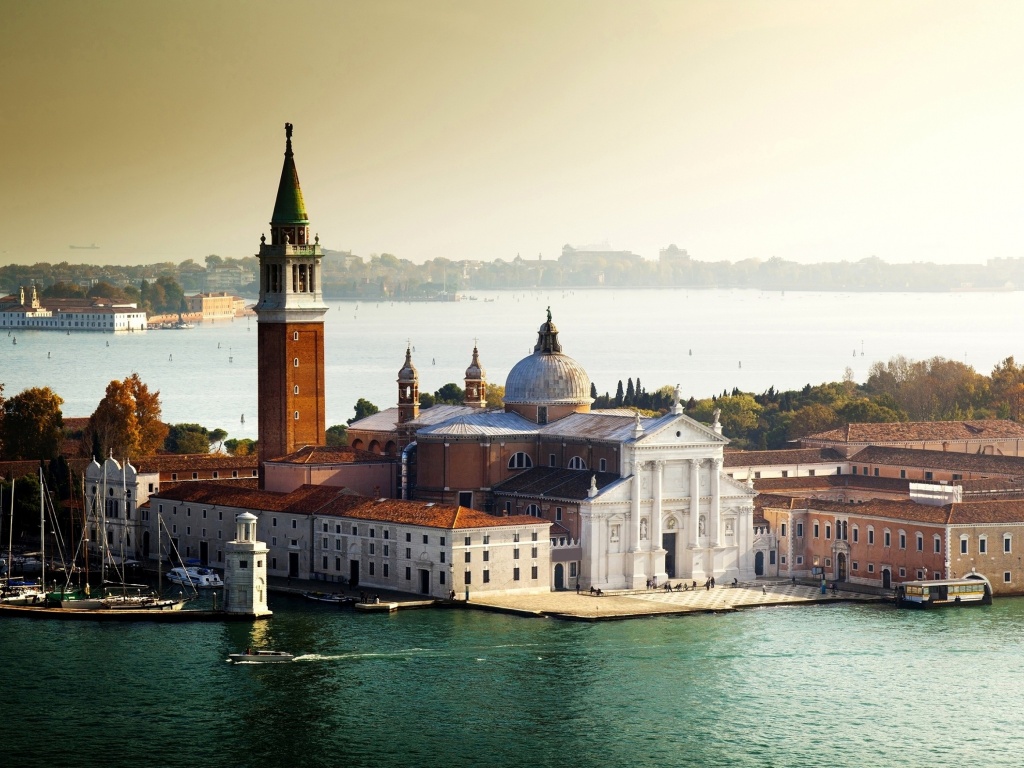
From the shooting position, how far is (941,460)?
61031mm

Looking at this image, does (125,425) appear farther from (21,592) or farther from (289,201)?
(21,592)

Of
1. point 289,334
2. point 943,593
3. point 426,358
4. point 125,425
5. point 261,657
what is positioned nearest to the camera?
point 261,657

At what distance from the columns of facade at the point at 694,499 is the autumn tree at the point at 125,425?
2520cm

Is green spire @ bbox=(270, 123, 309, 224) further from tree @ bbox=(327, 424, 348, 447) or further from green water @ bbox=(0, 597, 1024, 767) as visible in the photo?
tree @ bbox=(327, 424, 348, 447)

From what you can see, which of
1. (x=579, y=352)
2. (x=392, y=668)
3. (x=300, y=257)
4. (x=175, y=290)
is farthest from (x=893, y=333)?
(x=392, y=668)

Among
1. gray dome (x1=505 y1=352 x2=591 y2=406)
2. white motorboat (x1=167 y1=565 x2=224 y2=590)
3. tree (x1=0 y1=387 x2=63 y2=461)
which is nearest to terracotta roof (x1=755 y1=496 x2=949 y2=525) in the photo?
gray dome (x1=505 y1=352 x2=591 y2=406)

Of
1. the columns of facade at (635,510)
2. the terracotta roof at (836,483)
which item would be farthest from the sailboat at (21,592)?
the terracotta roof at (836,483)

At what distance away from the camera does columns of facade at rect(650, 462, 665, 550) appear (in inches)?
2061

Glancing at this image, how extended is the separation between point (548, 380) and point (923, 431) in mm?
15425

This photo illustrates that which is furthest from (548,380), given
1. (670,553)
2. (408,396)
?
(670,553)

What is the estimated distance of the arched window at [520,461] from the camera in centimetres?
5600

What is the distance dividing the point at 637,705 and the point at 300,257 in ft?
74.1

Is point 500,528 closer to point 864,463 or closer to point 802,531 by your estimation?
point 802,531

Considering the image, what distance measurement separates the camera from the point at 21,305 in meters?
181
